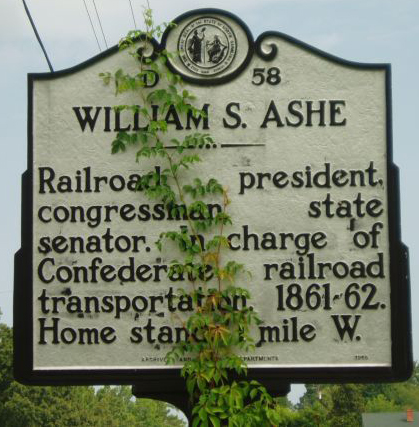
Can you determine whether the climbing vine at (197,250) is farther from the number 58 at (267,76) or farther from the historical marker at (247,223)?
the number 58 at (267,76)

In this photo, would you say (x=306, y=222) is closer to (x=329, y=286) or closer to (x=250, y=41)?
(x=329, y=286)

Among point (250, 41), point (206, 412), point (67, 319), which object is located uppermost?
point (250, 41)

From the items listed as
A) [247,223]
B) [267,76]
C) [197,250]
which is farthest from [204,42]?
[197,250]

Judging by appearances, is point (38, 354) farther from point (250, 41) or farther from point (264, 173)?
point (250, 41)

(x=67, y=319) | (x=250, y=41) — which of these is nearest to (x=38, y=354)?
(x=67, y=319)

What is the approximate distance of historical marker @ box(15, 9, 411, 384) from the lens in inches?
372

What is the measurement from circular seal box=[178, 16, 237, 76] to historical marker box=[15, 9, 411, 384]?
0.04 ft

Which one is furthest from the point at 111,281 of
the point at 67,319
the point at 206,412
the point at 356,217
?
the point at 356,217

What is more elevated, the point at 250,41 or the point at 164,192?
the point at 250,41

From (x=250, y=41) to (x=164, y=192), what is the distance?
143 centimetres

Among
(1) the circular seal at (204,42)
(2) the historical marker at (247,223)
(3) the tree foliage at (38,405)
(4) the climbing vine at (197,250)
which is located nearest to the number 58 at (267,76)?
(2) the historical marker at (247,223)

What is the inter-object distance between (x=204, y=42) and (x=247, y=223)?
1527mm

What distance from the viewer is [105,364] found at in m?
9.51

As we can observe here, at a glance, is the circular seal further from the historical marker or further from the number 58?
the number 58
